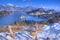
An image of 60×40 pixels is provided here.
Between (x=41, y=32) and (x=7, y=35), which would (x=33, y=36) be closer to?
(x=41, y=32)

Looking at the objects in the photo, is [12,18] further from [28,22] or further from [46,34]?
[46,34]

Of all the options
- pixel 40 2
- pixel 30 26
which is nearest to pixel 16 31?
pixel 30 26

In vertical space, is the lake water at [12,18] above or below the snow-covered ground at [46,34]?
above

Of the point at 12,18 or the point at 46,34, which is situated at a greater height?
the point at 12,18

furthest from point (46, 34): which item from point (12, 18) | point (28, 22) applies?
point (12, 18)

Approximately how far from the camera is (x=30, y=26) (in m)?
1.29

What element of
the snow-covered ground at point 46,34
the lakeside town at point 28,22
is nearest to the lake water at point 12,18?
the lakeside town at point 28,22

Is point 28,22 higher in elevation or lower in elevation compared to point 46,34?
higher

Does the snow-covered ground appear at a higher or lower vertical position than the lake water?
lower

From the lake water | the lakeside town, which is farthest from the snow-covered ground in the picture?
the lake water

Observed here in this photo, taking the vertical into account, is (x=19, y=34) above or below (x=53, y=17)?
below

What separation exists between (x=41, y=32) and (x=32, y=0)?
12.9 inches

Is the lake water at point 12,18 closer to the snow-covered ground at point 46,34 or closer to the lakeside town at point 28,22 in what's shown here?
the lakeside town at point 28,22

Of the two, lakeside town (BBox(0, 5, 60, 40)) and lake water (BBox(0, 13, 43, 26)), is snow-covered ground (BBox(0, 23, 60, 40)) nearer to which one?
lakeside town (BBox(0, 5, 60, 40))
